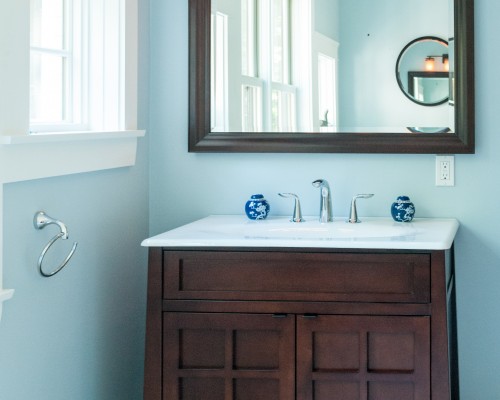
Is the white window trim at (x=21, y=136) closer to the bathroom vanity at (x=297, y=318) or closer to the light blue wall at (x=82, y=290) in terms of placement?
the light blue wall at (x=82, y=290)

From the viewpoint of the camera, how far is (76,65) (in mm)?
2387

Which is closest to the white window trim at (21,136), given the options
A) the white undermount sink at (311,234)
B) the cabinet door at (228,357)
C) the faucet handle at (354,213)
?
the white undermount sink at (311,234)

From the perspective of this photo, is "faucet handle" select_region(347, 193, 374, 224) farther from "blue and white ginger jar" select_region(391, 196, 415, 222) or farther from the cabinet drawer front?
the cabinet drawer front

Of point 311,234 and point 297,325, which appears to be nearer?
point 297,325

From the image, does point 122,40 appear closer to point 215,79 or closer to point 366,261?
point 215,79

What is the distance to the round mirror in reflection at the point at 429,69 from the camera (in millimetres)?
2705

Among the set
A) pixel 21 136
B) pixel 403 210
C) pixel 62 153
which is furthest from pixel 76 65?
pixel 403 210

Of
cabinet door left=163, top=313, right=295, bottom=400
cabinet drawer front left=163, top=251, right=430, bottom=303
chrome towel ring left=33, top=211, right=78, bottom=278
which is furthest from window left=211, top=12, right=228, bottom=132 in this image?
chrome towel ring left=33, top=211, right=78, bottom=278

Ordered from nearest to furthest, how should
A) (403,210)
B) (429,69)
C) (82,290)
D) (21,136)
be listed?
(21,136) < (82,290) < (403,210) < (429,69)

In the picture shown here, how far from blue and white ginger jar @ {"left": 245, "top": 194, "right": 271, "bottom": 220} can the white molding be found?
40 cm

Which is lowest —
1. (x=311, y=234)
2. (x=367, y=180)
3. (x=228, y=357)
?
(x=228, y=357)

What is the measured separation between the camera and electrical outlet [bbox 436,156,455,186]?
2709mm

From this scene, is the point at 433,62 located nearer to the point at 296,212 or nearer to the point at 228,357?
the point at 296,212

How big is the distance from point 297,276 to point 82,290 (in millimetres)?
591
